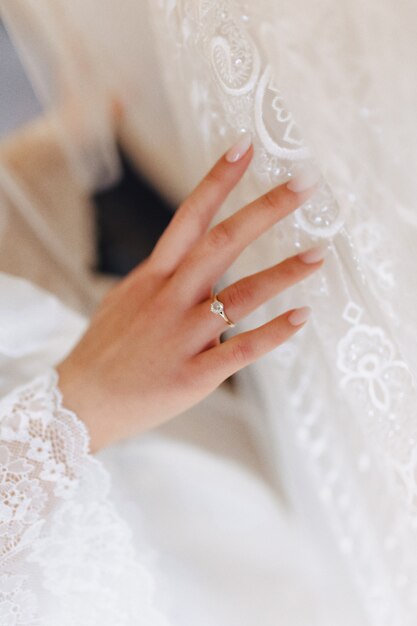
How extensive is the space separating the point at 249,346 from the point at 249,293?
4 centimetres

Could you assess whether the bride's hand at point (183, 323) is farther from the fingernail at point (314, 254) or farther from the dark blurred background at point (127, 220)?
the dark blurred background at point (127, 220)

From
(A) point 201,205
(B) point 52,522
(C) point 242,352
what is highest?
(A) point 201,205

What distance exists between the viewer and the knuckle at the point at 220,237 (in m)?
0.51

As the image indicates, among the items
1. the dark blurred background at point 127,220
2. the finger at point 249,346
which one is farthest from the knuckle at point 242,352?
the dark blurred background at point 127,220

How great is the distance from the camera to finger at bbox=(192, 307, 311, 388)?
0.51 m

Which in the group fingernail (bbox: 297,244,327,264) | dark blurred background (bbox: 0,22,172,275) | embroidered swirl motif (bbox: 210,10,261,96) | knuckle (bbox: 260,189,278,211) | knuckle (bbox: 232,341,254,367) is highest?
dark blurred background (bbox: 0,22,172,275)

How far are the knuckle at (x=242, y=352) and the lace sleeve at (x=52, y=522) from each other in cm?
15

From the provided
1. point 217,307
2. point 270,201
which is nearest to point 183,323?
point 217,307

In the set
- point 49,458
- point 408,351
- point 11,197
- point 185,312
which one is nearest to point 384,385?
point 408,351

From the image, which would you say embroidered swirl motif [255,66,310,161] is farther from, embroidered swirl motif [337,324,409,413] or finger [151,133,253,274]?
embroidered swirl motif [337,324,409,413]

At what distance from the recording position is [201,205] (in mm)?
542

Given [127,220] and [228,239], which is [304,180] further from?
[127,220]

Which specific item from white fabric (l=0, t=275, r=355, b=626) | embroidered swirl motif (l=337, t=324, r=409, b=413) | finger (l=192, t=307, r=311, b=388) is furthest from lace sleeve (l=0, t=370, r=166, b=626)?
embroidered swirl motif (l=337, t=324, r=409, b=413)

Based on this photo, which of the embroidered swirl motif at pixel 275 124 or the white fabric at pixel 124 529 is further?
the white fabric at pixel 124 529
